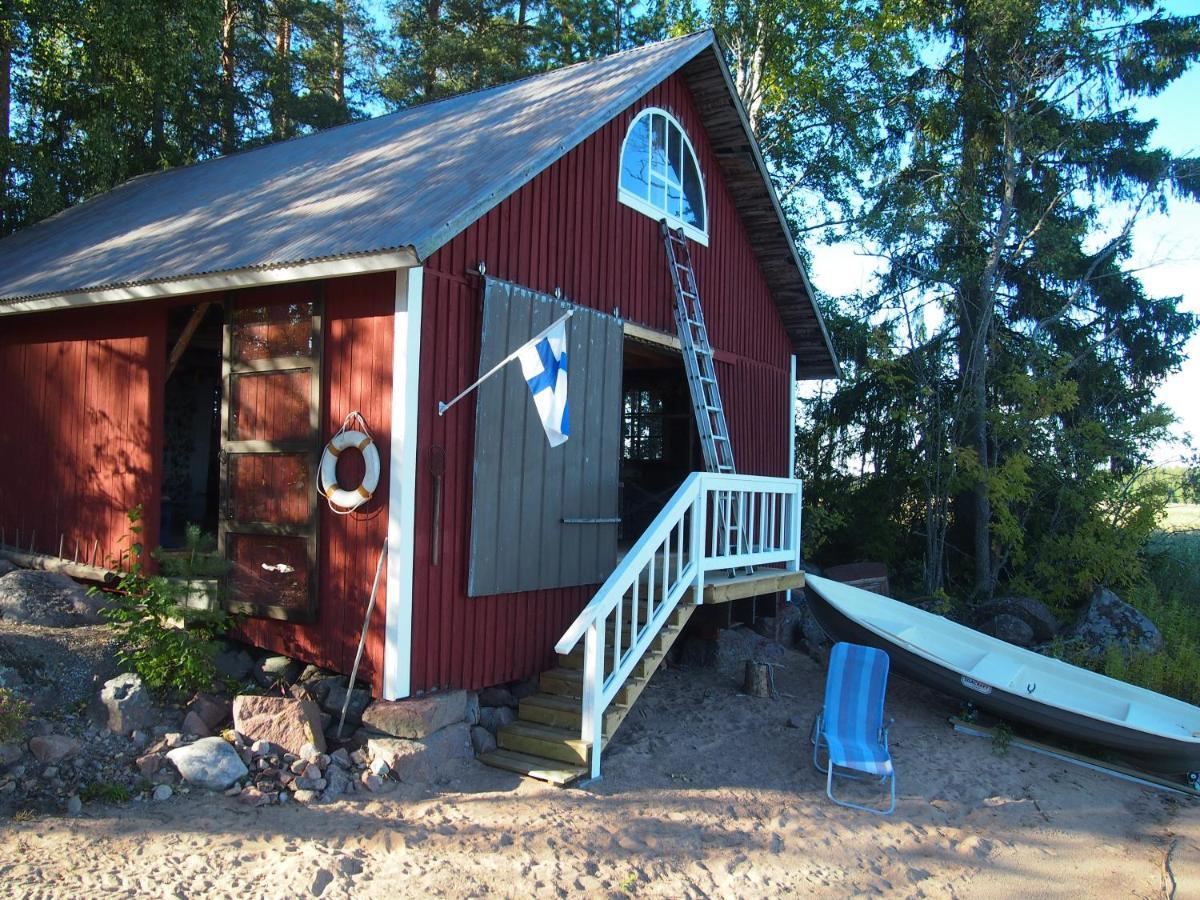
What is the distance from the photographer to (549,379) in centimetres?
618

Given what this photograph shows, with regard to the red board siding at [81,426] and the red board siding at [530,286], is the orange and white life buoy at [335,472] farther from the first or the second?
the red board siding at [81,426]

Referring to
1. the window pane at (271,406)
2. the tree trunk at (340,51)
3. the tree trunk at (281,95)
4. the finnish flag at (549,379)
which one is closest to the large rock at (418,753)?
the finnish flag at (549,379)

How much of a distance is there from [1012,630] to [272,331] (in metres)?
9.58

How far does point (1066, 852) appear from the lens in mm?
5852

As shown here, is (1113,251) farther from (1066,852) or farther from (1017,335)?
(1066,852)

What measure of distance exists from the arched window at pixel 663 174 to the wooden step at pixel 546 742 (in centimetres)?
470

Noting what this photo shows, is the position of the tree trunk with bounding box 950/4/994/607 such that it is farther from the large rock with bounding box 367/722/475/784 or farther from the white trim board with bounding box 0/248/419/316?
the white trim board with bounding box 0/248/419/316

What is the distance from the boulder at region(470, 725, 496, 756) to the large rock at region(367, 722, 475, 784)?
193mm

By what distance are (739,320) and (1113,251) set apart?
8.78 metres

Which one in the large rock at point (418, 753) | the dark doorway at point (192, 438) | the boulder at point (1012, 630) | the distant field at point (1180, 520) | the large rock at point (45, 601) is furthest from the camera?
the distant field at point (1180, 520)

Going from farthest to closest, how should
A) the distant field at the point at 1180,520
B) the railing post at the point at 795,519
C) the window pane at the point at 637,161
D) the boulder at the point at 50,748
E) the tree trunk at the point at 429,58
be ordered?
1. the tree trunk at the point at 429,58
2. the distant field at the point at 1180,520
3. the railing post at the point at 795,519
4. the window pane at the point at 637,161
5. the boulder at the point at 50,748

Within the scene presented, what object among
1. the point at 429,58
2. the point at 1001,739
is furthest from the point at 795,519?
the point at 429,58

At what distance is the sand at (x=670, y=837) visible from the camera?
4488mm

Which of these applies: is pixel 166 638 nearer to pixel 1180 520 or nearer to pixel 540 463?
pixel 540 463
